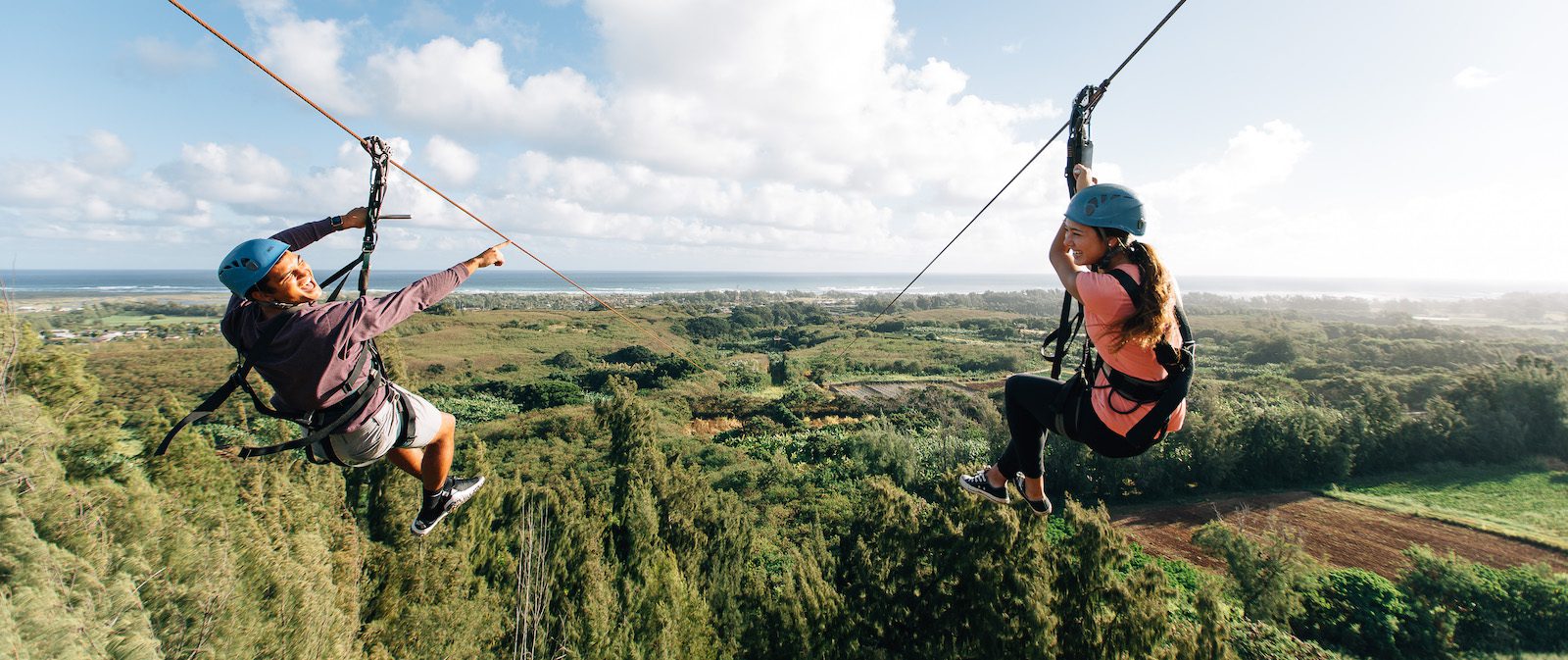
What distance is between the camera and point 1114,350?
2.77 m

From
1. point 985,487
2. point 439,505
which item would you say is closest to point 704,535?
point 439,505

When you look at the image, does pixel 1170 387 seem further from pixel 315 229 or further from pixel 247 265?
pixel 315 229

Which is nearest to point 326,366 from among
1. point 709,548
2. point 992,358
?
point 709,548

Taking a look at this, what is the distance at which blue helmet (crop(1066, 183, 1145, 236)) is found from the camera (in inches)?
113

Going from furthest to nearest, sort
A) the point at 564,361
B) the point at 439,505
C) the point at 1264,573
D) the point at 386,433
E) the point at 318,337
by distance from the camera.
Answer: the point at 564,361 < the point at 1264,573 < the point at 439,505 < the point at 386,433 < the point at 318,337

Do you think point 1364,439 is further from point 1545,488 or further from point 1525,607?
point 1525,607

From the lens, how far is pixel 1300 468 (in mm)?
37031

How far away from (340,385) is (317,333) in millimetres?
414

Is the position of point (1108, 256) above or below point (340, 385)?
above

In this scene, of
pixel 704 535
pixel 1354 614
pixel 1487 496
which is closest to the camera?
pixel 704 535

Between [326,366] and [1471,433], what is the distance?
62.8 m

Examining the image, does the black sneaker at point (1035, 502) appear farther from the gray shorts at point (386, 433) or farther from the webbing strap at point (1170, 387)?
the gray shorts at point (386, 433)

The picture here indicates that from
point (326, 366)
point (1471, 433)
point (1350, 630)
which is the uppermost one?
point (326, 366)

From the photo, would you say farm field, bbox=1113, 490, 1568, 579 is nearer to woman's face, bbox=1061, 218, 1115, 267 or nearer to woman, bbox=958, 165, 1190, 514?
woman, bbox=958, 165, 1190, 514
